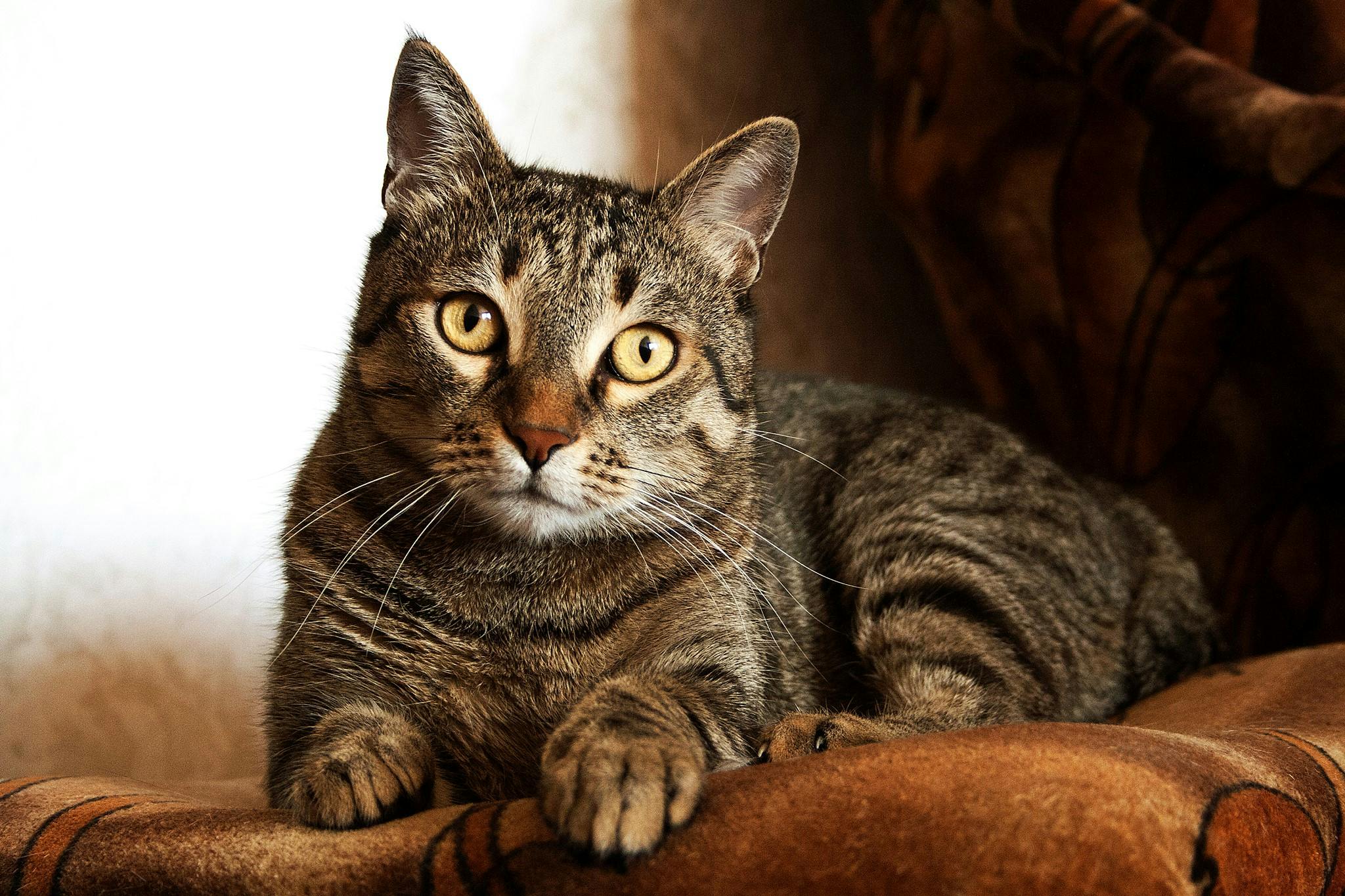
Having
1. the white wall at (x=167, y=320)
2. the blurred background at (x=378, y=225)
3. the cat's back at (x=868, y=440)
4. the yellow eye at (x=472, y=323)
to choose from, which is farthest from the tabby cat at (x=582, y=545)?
the blurred background at (x=378, y=225)

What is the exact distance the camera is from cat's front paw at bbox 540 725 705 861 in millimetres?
776

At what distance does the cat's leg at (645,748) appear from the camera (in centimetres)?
78

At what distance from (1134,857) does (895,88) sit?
196cm

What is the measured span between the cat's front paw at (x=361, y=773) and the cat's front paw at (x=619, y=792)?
0.62 feet

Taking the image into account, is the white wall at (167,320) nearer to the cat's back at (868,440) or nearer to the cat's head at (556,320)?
the cat's head at (556,320)

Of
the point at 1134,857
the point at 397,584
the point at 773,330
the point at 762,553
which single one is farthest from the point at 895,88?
the point at 1134,857

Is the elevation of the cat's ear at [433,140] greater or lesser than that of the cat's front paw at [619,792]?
greater

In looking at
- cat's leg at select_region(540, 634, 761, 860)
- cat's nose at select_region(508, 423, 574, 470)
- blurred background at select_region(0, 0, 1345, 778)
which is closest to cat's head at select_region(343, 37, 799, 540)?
cat's nose at select_region(508, 423, 574, 470)

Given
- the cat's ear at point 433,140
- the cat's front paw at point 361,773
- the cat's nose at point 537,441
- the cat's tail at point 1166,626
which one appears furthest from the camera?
the cat's tail at point 1166,626

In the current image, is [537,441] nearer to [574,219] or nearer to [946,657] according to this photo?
[574,219]

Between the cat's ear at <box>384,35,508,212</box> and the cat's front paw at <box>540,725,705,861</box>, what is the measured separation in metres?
0.85

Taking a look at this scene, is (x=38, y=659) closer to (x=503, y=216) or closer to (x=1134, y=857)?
(x=503, y=216)

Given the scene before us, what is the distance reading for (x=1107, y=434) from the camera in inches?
85.6

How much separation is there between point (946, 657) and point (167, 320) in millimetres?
1569
